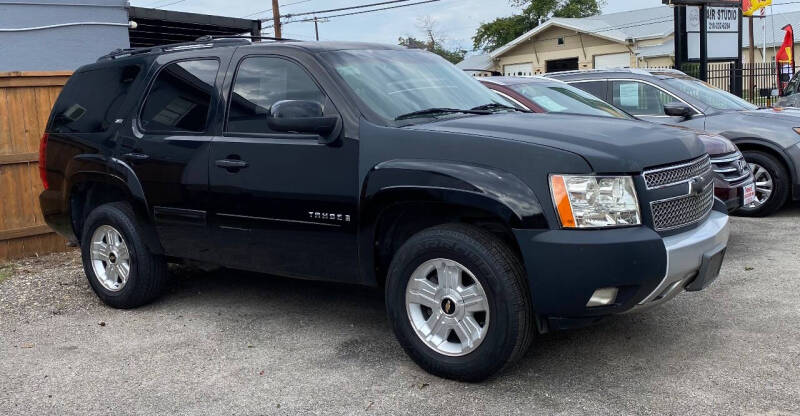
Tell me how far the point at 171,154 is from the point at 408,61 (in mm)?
1740

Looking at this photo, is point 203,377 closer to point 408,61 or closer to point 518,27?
point 408,61

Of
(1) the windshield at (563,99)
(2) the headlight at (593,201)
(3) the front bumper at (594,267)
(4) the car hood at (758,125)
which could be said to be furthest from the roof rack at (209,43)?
(4) the car hood at (758,125)

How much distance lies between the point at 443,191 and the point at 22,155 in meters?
5.51

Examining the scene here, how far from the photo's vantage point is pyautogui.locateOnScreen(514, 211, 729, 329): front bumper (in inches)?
150

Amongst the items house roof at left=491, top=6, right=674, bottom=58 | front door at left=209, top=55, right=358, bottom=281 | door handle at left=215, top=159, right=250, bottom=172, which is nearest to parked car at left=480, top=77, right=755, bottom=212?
front door at left=209, top=55, right=358, bottom=281

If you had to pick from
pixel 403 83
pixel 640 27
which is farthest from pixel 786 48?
pixel 640 27

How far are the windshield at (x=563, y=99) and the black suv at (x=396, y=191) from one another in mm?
2467

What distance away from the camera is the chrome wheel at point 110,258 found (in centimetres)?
600

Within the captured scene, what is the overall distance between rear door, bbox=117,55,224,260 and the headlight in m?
2.49

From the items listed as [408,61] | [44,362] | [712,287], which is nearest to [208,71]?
[408,61]

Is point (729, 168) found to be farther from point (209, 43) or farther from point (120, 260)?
point (120, 260)

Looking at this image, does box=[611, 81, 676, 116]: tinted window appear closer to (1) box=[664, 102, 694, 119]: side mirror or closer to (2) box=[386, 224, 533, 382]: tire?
(1) box=[664, 102, 694, 119]: side mirror

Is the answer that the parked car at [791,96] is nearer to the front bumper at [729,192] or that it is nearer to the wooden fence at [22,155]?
the front bumper at [729,192]

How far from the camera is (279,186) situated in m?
4.88
